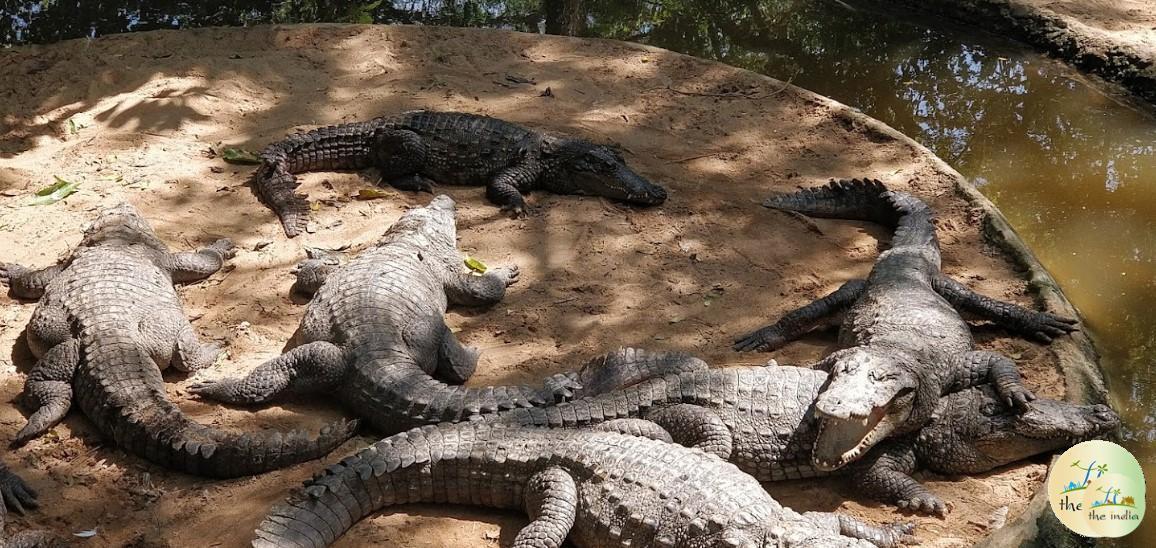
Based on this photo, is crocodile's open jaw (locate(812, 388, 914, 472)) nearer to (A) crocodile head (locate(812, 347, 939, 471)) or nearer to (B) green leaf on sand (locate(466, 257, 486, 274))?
(A) crocodile head (locate(812, 347, 939, 471))

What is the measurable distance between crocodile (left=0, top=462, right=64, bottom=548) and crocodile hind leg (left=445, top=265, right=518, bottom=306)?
251cm

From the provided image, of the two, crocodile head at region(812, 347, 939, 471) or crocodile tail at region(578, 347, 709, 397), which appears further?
crocodile tail at region(578, 347, 709, 397)

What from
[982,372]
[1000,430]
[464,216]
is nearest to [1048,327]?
[982,372]

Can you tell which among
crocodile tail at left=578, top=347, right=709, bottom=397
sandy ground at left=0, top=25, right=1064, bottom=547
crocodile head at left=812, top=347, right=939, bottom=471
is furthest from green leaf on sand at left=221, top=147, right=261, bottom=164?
crocodile head at left=812, top=347, right=939, bottom=471

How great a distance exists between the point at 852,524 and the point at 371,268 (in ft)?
10.1

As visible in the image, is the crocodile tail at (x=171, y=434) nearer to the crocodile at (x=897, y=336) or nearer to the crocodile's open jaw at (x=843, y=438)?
the crocodile's open jaw at (x=843, y=438)

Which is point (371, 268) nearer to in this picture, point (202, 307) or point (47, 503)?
point (202, 307)

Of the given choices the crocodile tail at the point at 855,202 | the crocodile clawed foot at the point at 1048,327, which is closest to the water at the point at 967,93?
the crocodile clawed foot at the point at 1048,327

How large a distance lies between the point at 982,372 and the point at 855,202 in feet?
6.77

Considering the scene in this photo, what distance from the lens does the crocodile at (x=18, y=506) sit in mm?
4102

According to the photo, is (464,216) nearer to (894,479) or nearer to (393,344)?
(393,344)

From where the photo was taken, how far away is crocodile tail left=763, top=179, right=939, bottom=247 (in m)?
6.73

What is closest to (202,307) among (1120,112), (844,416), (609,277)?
(609,277)

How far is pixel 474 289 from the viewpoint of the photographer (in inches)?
239
